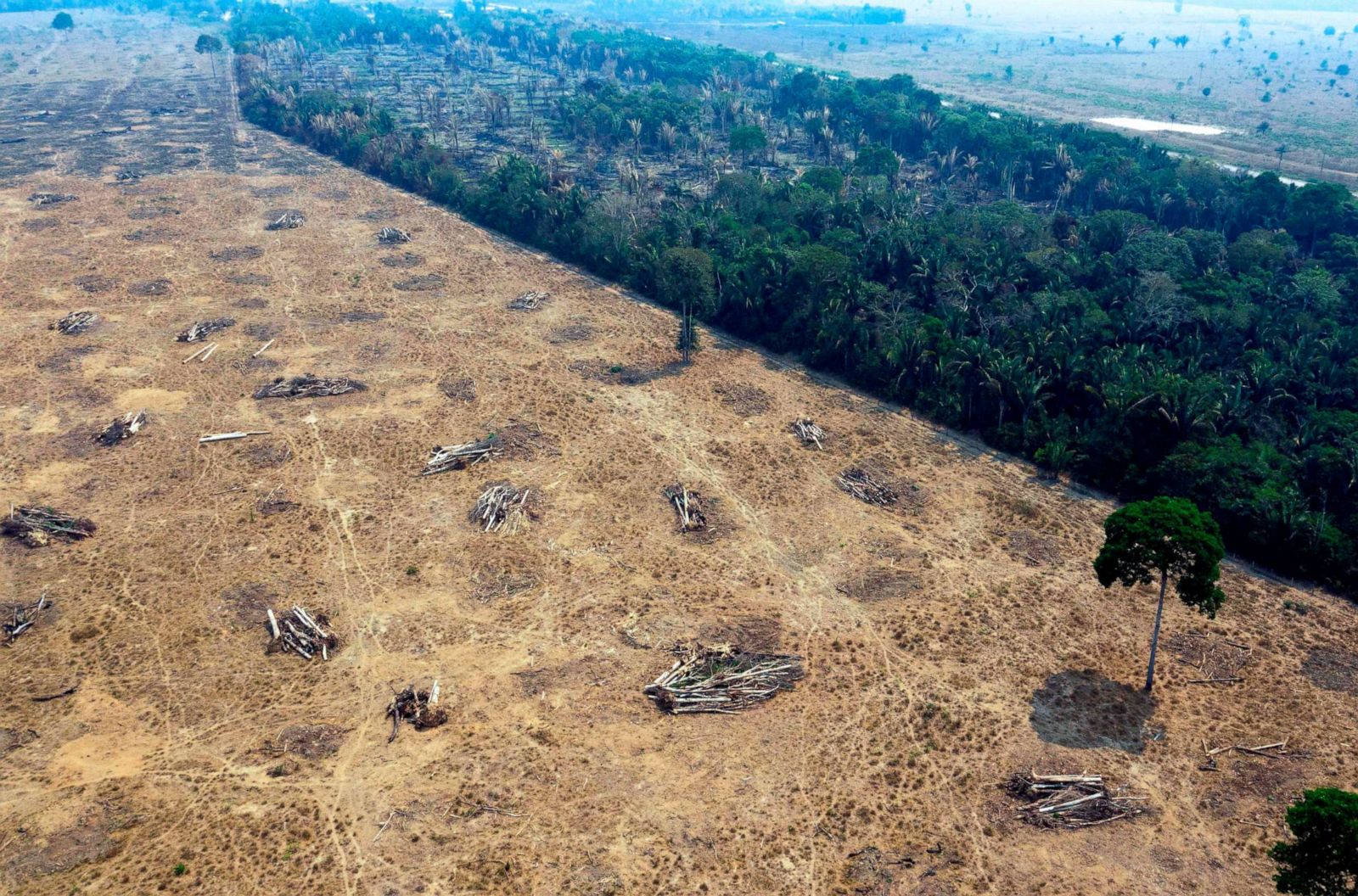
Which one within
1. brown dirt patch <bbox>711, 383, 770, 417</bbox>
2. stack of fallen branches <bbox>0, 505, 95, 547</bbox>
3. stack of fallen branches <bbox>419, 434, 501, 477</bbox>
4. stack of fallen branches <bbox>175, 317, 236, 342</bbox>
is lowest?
stack of fallen branches <bbox>0, 505, 95, 547</bbox>

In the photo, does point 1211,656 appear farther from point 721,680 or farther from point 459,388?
point 459,388

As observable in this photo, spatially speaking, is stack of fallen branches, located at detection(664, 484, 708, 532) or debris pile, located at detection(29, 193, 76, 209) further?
debris pile, located at detection(29, 193, 76, 209)

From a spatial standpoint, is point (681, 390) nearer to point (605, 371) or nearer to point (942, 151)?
point (605, 371)

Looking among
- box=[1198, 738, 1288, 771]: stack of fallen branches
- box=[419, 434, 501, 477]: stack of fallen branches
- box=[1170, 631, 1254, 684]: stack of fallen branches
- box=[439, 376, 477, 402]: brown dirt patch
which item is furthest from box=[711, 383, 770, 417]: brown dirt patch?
box=[1198, 738, 1288, 771]: stack of fallen branches

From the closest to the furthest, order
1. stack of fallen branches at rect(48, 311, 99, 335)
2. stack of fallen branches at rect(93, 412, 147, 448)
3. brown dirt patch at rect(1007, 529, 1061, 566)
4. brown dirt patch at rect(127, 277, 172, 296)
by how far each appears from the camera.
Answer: brown dirt patch at rect(1007, 529, 1061, 566)
stack of fallen branches at rect(93, 412, 147, 448)
stack of fallen branches at rect(48, 311, 99, 335)
brown dirt patch at rect(127, 277, 172, 296)

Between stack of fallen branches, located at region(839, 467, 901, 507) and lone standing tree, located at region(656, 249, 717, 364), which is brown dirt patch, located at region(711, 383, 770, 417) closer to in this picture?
lone standing tree, located at region(656, 249, 717, 364)

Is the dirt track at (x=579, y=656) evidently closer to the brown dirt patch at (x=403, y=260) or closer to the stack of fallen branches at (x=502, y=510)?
the stack of fallen branches at (x=502, y=510)

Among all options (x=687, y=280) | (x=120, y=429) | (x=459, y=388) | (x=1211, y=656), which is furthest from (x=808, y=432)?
(x=120, y=429)

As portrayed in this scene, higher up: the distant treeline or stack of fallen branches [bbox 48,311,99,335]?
the distant treeline
